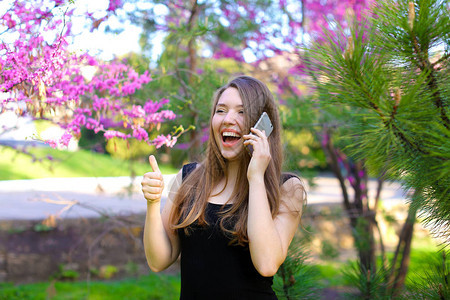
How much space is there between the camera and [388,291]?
67.2 inches

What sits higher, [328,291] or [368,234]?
[368,234]

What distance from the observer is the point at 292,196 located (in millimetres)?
1357

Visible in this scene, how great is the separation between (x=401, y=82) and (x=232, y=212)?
62 cm

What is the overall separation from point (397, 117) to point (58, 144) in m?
1.02

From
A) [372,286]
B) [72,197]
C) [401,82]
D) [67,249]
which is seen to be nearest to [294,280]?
[372,286]

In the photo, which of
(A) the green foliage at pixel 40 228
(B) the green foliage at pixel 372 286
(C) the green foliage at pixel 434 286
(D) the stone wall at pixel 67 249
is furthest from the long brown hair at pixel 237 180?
(A) the green foliage at pixel 40 228

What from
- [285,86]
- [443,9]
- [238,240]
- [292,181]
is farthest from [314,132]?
[443,9]

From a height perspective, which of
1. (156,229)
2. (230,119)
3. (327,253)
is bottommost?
(327,253)

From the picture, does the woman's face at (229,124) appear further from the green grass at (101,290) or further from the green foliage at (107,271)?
the green foliage at (107,271)

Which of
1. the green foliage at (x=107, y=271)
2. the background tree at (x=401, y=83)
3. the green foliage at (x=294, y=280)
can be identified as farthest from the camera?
the green foliage at (x=107, y=271)

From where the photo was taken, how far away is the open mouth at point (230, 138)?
1.35m

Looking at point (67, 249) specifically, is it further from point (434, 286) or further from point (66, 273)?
point (434, 286)

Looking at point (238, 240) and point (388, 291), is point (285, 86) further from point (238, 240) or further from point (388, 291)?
point (238, 240)

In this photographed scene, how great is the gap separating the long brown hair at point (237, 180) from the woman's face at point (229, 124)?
0.02 meters
